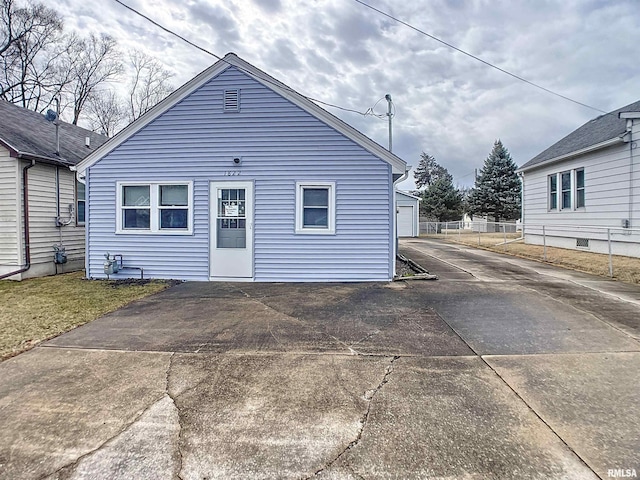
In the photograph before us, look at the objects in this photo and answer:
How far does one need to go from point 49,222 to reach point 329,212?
814 centimetres

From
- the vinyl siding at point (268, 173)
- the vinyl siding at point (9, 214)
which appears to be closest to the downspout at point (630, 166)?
the vinyl siding at point (268, 173)

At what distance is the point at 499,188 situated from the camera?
3173cm

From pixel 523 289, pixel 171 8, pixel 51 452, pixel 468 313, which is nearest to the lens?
pixel 51 452

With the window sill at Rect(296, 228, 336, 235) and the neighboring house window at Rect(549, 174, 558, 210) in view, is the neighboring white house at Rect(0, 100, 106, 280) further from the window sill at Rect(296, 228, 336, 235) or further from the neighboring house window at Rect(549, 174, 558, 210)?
the neighboring house window at Rect(549, 174, 558, 210)

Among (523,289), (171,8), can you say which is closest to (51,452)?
(523,289)

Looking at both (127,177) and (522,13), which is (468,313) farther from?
(522,13)

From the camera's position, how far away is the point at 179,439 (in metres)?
2.39

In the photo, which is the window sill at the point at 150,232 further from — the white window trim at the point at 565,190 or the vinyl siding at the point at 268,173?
the white window trim at the point at 565,190

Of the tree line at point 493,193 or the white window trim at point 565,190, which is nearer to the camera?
the white window trim at point 565,190

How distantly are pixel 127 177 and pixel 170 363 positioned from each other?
21.9ft

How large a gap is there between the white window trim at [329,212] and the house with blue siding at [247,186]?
2cm

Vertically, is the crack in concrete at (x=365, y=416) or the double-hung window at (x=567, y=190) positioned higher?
the double-hung window at (x=567, y=190)

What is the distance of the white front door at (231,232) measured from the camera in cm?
848

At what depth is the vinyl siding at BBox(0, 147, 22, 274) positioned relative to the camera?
910 cm
